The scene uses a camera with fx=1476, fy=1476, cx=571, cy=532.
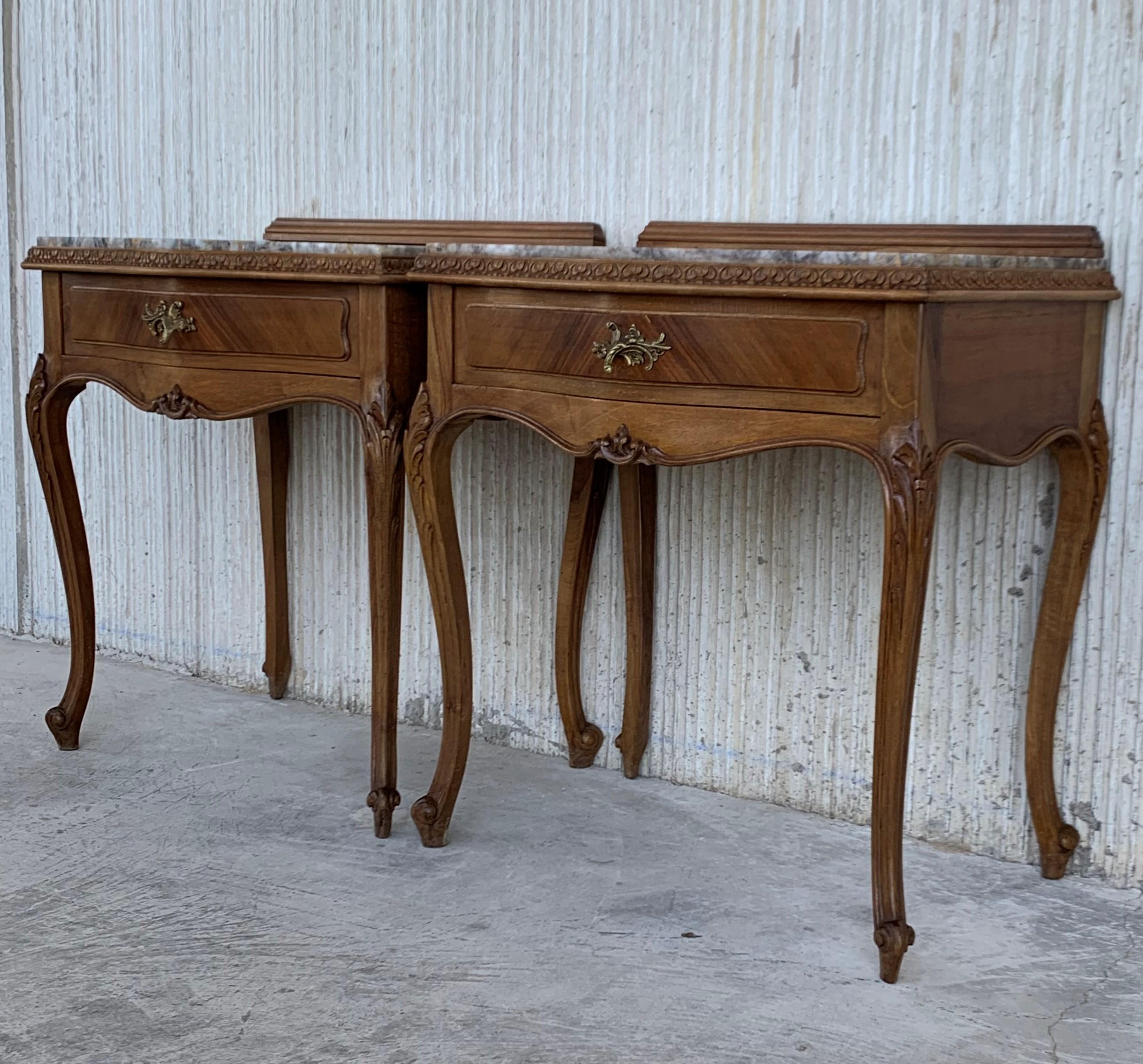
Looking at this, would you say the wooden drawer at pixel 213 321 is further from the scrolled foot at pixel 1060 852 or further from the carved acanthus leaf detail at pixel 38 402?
the scrolled foot at pixel 1060 852

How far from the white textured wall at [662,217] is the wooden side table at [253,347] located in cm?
20

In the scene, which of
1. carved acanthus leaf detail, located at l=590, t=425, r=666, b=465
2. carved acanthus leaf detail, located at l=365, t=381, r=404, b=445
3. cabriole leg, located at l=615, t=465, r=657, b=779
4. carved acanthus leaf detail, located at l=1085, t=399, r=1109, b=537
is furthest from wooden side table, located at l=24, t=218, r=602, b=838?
carved acanthus leaf detail, located at l=1085, t=399, r=1109, b=537

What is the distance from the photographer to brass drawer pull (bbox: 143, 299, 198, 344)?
2.43 meters

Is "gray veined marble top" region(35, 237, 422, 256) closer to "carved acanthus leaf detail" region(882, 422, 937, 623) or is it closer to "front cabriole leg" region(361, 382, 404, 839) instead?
"front cabriole leg" region(361, 382, 404, 839)

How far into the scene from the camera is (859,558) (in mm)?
2441

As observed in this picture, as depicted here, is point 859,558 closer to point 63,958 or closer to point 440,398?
point 440,398

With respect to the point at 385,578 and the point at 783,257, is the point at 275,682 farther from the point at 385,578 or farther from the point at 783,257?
the point at 783,257

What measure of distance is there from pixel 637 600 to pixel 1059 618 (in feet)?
2.53

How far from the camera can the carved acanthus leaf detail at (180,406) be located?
245cm

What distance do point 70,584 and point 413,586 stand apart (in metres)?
0.67

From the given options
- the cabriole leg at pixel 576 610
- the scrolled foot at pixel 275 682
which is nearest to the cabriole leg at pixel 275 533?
the scrolled foot at pixel 275 682

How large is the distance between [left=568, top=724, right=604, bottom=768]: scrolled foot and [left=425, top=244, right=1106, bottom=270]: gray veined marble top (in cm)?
101

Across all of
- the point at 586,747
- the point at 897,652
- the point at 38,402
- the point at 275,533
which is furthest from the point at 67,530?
the point at 897,652

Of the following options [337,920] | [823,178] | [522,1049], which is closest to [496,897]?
[337,920]
